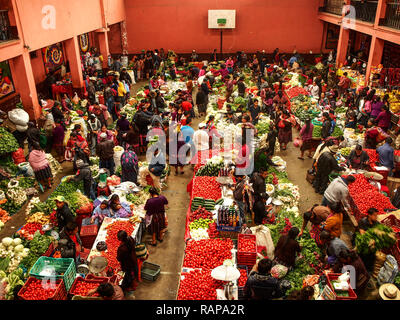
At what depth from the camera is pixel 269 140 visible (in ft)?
34.5

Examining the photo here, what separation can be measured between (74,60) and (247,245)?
12.2m

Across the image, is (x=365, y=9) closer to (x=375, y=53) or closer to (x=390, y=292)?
(x=375, y=53)

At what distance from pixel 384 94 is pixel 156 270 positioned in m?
10.5

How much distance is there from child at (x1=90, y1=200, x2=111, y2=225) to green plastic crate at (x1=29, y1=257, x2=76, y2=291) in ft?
4.37

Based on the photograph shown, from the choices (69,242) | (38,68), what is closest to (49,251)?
(69,242)

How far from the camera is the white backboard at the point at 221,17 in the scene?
74.1 feet

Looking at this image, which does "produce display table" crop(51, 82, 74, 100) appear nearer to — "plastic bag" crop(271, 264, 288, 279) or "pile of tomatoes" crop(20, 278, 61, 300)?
"pile of tomatoes" crop(20, 278, 61, 300)

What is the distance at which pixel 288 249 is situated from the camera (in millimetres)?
5969

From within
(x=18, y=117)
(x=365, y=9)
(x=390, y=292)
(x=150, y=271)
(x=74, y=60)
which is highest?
(x=365, y=9)

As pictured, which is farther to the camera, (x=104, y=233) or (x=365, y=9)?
(x=365, y=9)

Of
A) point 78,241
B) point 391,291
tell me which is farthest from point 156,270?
point 391,291

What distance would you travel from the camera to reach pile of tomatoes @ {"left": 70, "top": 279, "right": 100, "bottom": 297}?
18.2ft

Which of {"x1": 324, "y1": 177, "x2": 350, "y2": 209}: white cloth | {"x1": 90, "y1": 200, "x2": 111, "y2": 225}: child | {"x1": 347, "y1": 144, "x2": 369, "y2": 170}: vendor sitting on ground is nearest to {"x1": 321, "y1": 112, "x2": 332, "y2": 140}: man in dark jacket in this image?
{"x1": 347, "y1": 144, "x2": 369, "y2": 170}: vendor sitting on ground
